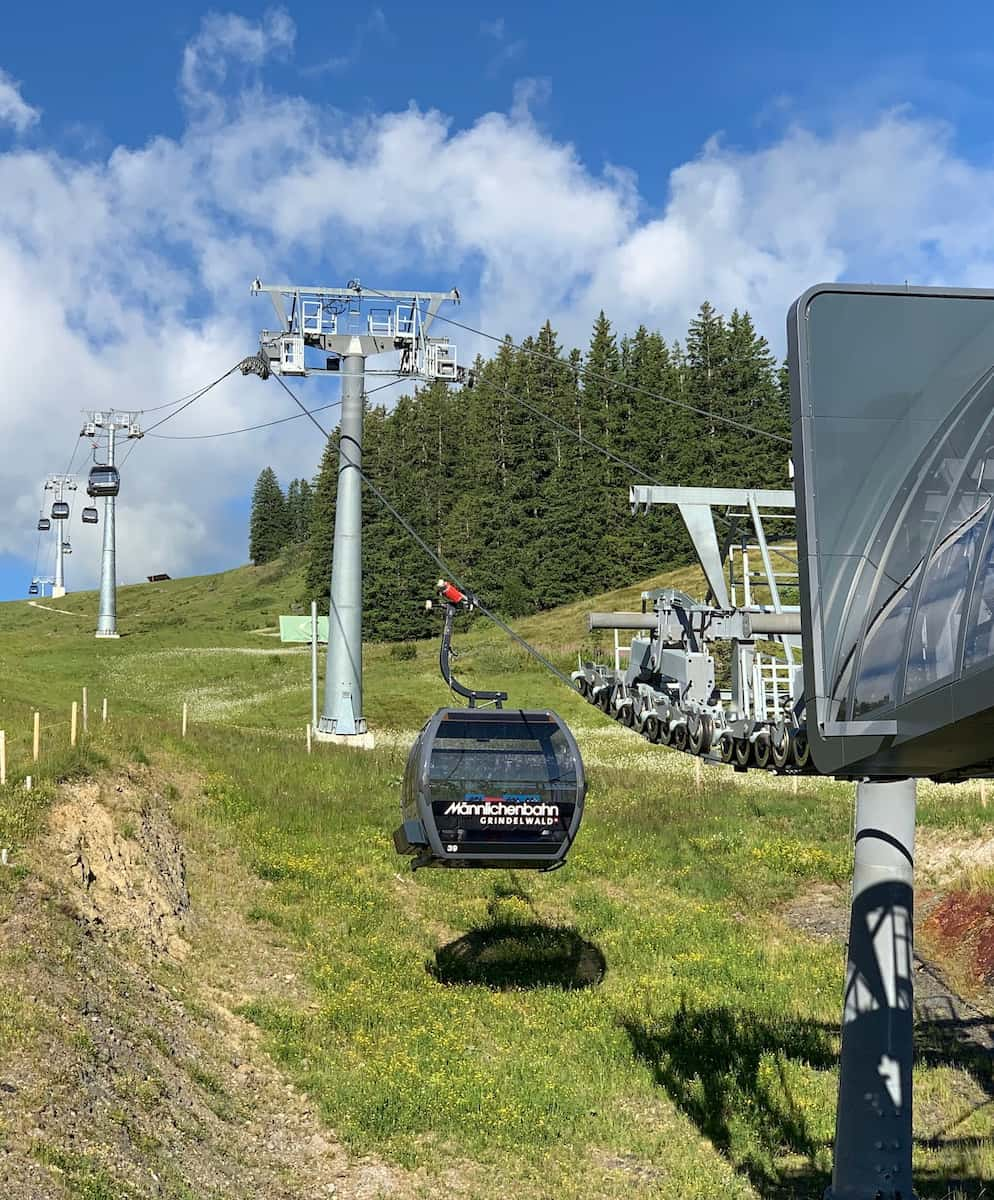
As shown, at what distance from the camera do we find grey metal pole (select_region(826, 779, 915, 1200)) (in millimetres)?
12766

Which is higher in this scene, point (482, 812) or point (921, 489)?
point (921, 489)

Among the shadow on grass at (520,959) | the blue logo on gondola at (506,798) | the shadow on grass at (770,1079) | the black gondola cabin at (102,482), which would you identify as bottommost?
the shadow on grass at (770,1079)

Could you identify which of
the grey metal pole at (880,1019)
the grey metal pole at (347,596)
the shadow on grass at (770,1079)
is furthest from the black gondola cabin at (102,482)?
the grey metal pole at (880,1019)

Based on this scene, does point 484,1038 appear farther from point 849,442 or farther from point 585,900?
A: point 849,442

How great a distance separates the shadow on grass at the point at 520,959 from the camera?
20.9 meters

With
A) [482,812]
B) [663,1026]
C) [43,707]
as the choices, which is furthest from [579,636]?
[482,812]

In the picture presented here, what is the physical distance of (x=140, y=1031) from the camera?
15.8 metres

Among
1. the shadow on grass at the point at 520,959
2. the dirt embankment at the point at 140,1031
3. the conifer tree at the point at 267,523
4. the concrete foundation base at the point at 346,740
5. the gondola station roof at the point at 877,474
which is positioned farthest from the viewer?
the conifer tree at the point at 267,523

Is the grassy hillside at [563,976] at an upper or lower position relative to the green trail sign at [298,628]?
lower

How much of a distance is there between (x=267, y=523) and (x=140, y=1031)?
123 m

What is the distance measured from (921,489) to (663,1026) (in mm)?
13176

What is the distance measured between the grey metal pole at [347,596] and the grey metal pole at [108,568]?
3534 cm

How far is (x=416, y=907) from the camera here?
77.8 feet

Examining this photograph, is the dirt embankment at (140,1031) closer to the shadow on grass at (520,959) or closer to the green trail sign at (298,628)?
the shadow on grass at (520,959)
